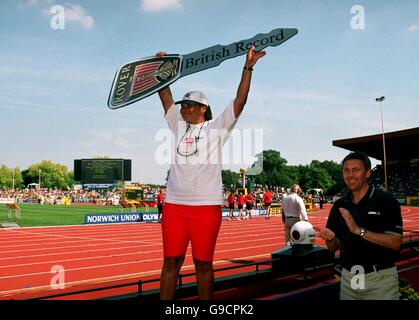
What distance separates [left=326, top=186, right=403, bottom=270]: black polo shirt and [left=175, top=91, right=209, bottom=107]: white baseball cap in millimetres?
1089

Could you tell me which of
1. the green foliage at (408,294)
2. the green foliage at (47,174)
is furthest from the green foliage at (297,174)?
the green foliage at (408,294)

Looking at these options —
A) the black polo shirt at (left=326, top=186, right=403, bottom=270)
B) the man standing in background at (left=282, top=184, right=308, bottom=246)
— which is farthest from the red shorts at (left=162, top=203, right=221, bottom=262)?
the man standing in background at (left=282, top=184, right=308, bottom=246)

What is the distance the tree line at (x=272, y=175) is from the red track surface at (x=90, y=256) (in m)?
75.1

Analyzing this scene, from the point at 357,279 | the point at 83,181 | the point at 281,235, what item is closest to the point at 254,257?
the point at 281,235

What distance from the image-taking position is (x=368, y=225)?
2479 mm

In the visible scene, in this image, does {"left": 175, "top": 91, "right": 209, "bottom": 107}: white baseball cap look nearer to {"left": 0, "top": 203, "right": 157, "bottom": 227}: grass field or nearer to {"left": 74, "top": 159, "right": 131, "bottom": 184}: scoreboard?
{"left": 0, "top": 203, "right": 157, "bottom": 227}: grass field

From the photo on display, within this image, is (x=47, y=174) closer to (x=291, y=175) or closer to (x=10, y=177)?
(x=10, y=177)

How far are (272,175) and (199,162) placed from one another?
104 metres

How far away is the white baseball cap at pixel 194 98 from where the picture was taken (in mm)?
2688

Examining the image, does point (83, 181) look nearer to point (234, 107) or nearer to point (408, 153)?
point (408, 153)

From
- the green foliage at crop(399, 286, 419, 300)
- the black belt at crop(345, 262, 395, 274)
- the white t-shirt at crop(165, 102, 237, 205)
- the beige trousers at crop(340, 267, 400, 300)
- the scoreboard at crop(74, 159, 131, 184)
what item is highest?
the scoreboard at crop(74, 159, 131, 184)

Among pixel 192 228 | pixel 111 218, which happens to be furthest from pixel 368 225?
pixel 111 218

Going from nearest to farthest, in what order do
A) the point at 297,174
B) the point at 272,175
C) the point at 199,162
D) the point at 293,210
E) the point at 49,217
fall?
1. the point at 199,162
2. the point at 293,210
3. the point at 49,217
4. the point at 272,175
5. the point at 297,174

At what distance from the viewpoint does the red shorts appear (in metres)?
2.53
